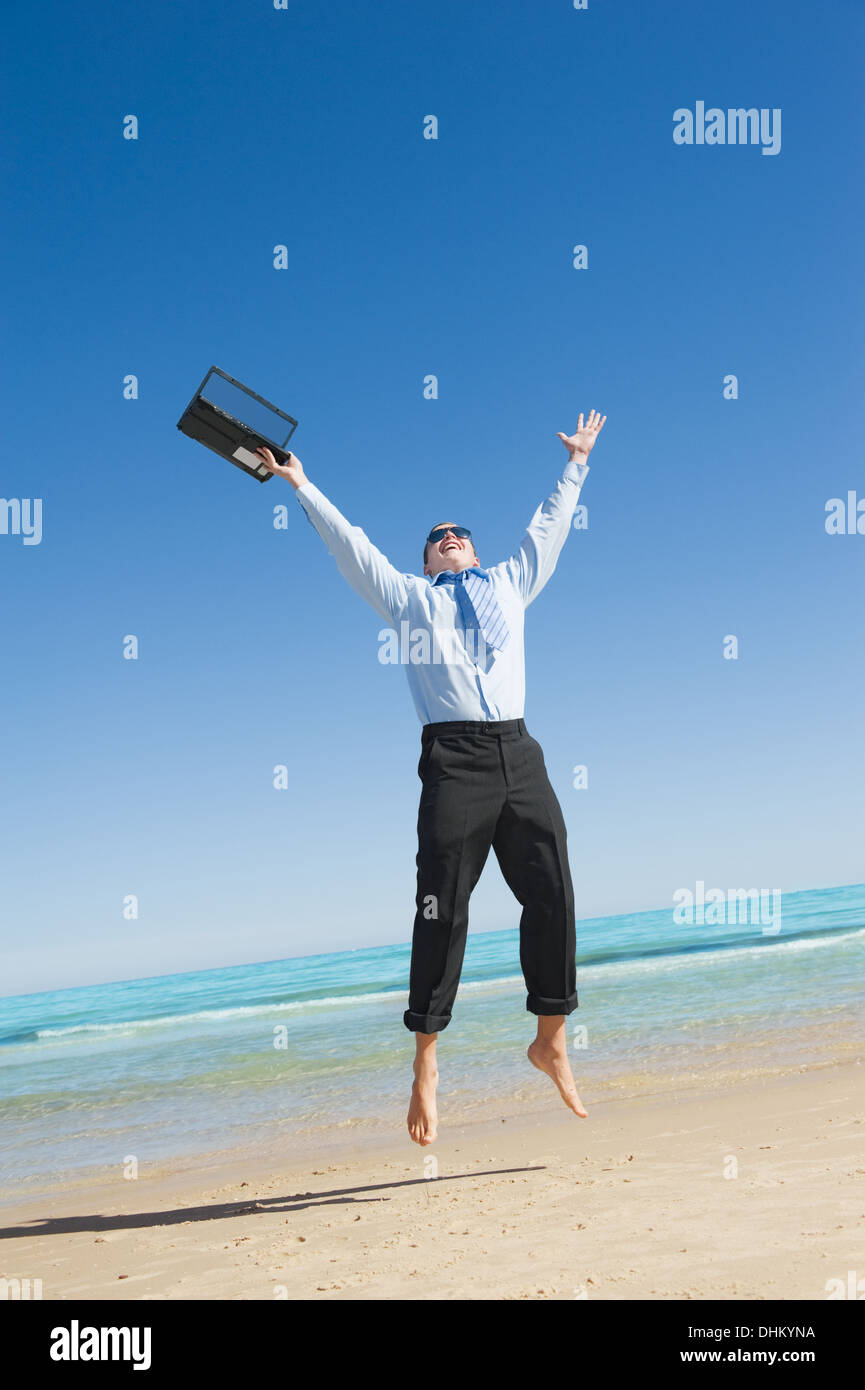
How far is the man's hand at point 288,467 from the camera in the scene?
13.7 feet

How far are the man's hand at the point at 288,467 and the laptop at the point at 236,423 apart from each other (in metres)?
0.02

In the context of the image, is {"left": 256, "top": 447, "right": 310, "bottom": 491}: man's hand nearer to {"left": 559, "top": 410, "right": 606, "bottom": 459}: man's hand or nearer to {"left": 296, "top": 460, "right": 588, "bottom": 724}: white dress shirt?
{"left": 296, "top": 460, "right": 588, "bottom": 724}: white dress shirt

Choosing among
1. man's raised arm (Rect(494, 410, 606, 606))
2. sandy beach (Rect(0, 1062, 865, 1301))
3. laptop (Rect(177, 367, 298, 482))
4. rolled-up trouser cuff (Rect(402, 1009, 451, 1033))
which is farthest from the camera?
man's raised arm (Rect(494, 410, 606, 606))

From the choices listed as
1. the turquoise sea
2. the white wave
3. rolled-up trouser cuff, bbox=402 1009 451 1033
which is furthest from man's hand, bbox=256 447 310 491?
the white wave

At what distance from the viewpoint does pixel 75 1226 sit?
15.8ft

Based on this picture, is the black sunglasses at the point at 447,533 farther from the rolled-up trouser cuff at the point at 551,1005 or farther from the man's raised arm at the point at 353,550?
the rolled-up trouser cuff at the point at 551,1005

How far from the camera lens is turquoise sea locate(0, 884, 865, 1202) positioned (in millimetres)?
7086

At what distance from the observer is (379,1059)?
9977mm

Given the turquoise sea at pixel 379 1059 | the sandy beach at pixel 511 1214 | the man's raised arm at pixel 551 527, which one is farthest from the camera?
the turquoise sea at pixel 379 1059

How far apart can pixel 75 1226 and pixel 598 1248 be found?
2.96 meters

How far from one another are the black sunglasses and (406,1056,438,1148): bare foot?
7.55 ft

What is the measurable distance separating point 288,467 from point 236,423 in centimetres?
28

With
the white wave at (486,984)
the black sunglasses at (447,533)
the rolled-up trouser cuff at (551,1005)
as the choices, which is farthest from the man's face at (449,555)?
the white wave at (486,984)
